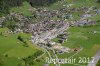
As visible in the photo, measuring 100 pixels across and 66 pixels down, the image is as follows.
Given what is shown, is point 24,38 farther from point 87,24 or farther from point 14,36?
point 87,24

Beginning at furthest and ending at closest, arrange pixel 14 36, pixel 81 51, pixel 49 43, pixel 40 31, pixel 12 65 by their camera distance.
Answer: pixel 40 31, pixel 14 36, pixel 49 43, pixel 81 51, pixel 12 65

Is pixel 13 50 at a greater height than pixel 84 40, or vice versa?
pixel 13 50

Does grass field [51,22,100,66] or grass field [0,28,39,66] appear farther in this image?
grass field [51,22,100,66]

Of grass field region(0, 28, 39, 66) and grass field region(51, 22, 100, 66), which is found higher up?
grass field region(0, 28, 39, 66)

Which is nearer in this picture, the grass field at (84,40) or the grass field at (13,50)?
the grass field at (13,50)

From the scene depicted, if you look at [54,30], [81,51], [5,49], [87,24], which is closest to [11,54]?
[5,49]

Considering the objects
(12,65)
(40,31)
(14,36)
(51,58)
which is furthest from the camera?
(40,31)

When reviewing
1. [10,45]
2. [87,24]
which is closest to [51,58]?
[10,45]

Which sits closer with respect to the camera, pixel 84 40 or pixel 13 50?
pixel 13 50

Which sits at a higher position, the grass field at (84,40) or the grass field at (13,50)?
the grass field at (13,50)

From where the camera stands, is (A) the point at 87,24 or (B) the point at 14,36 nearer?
(B) the point at 14,36
